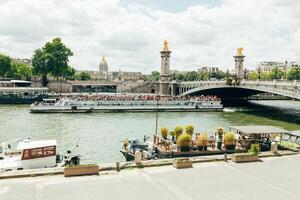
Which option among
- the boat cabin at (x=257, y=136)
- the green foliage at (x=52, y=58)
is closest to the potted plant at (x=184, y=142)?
the boat cabin at (x=257, y=136)

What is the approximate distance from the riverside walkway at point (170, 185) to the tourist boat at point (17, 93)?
207 feet

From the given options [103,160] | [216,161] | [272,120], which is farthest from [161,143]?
[272,120]

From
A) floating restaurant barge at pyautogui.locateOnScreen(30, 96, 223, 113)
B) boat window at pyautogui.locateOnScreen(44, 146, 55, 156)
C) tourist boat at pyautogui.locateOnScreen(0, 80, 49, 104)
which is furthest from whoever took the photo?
tourist boat at pyautogui.locateOnScreen(0, 80, 49, 104)

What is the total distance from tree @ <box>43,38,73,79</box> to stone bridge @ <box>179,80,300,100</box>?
1188 inches

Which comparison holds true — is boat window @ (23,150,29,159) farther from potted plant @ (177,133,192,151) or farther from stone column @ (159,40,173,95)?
stone column @ (159,40,173,95)

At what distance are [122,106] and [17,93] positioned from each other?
97.1 ft

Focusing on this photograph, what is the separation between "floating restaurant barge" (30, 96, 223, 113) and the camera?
62.2 meters

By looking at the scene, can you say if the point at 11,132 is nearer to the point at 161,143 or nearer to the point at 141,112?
the point at 161,143

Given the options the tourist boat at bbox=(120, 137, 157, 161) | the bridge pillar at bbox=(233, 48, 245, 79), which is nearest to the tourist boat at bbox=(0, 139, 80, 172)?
the tourist boat at bbox=(120, 137, 157, 161)

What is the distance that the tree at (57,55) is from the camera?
97.8 m

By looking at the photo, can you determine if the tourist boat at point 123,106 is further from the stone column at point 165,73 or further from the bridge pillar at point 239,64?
the bridge pillar at point 239,64

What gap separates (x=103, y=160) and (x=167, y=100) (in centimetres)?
4257

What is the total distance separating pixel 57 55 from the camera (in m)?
98.5

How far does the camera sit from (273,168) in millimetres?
21516
